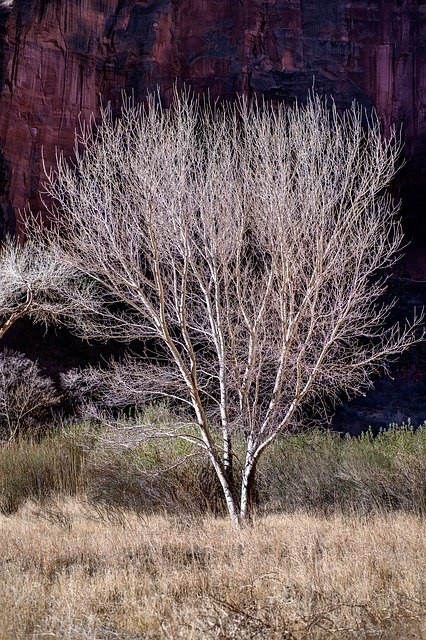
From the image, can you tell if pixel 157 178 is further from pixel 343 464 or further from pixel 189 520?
pixel 343 464

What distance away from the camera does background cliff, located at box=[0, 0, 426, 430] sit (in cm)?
2494

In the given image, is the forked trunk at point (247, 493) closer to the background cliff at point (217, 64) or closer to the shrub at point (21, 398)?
the shrub at point (21, 398)

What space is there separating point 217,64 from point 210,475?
71.7 feet

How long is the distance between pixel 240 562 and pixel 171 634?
220cm

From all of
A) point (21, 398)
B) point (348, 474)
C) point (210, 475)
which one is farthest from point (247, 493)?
point (21, 398)

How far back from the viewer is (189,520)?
9.77m

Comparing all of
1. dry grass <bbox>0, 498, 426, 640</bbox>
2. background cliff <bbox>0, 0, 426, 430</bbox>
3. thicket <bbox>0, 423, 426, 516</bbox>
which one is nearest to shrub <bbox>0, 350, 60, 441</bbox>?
thicket <bbox>0, 423, 426, 516</bbox>

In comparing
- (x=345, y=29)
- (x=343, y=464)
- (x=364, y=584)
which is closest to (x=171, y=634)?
(x=364, y=584)

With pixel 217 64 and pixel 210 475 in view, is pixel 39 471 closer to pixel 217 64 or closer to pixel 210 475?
pixel 210 475

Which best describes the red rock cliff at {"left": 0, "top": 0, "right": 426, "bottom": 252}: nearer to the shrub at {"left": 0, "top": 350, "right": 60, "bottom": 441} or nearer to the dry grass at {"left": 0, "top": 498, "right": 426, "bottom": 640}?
the shrub at {"left": 0, "top": 350, "right": 60, "bottom": 441}

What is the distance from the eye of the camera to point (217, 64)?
28.1 meters

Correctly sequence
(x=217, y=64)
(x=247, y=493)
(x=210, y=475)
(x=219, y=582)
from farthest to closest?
(x=217, y=64)
(x=210, y=475)
(x=247, y=493)
(x=219, y=582)

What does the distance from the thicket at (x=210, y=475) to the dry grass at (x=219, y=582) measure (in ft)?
6.29

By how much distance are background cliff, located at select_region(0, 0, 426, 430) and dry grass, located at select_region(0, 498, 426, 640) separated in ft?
59.3
